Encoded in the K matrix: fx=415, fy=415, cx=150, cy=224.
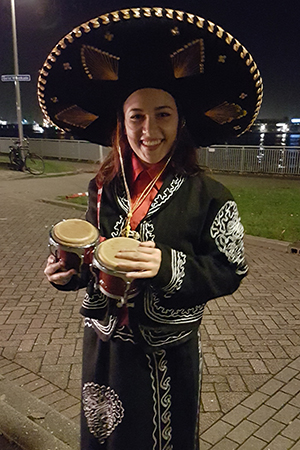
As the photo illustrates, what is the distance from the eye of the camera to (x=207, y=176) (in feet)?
5.68

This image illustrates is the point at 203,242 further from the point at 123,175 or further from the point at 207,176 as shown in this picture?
the point at 123,175

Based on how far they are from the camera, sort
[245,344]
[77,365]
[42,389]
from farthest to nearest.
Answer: [245,344], [77,365], [42,389]

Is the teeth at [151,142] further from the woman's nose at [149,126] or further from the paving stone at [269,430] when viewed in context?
the paving stone at [269,430]

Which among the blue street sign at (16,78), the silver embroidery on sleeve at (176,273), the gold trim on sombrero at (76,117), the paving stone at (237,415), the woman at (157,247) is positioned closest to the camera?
the silver embroidery on sleeve at (176,273)

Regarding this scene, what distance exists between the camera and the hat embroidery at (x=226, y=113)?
176 cm

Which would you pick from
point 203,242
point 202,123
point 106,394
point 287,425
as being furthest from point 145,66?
point 287,425

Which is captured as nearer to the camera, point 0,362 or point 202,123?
point 202,123

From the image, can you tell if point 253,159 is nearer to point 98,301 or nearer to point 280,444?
point 280,444

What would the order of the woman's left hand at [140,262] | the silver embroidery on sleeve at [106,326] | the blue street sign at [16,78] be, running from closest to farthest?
the woman's left hand at [140,262] → the silver embroidery on sleeve at [106,326] → the blue street sign at [16,78]

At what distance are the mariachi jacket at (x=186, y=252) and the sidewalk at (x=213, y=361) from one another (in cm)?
155

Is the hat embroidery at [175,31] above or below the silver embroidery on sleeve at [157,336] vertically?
above

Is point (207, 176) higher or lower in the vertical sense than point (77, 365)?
higher

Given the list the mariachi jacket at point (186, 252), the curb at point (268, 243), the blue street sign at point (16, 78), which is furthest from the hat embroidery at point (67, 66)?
the blue street sign at point (16, 78)

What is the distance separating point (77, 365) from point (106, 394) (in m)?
1.99
